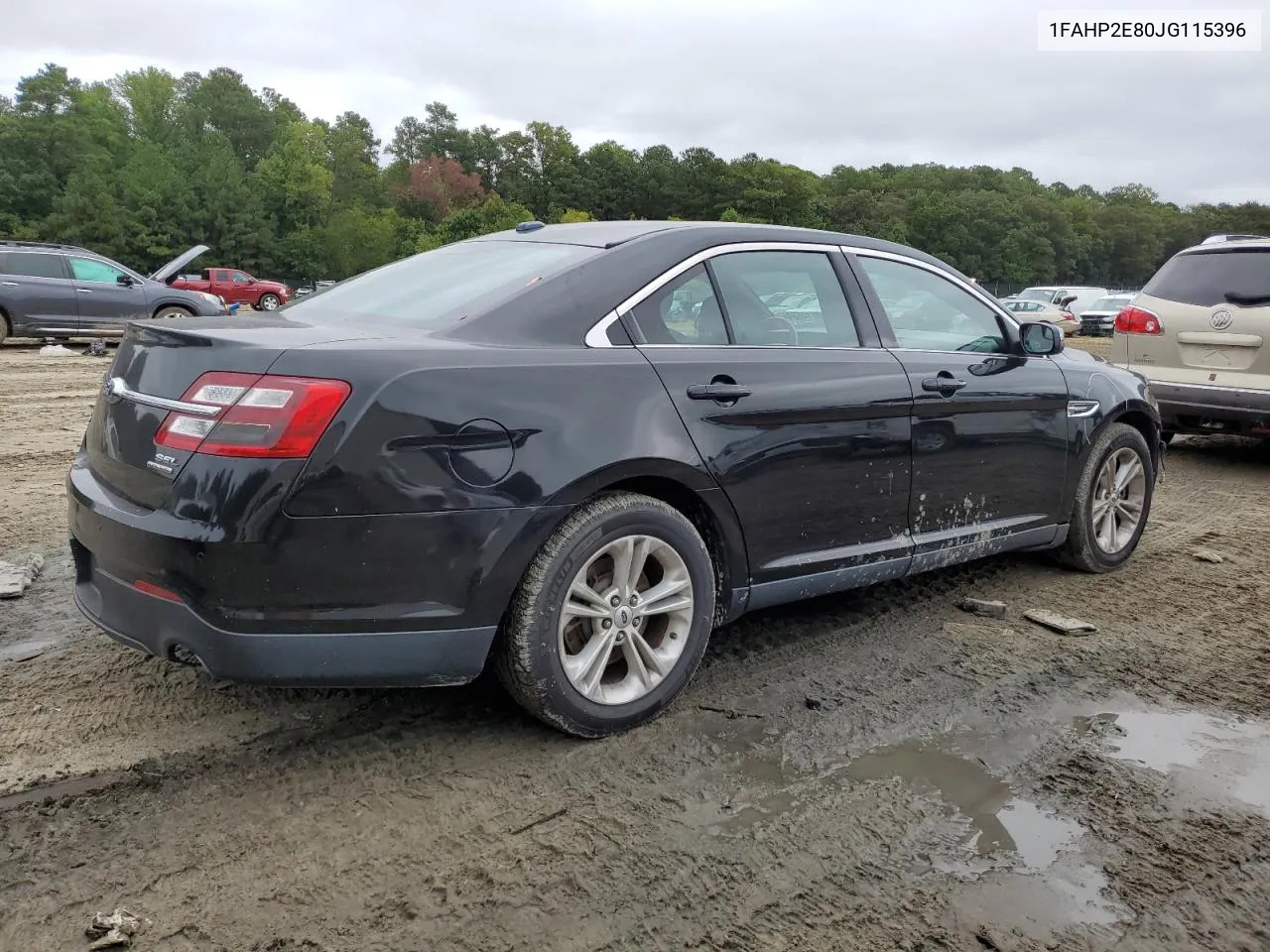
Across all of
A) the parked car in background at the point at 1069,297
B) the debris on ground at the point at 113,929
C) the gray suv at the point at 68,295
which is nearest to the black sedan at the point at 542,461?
the debris on ground at the point at 113,929

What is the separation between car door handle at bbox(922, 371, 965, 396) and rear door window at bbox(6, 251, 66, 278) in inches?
614

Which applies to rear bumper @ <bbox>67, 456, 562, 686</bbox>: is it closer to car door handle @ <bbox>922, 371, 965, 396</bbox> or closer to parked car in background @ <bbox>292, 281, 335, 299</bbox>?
parked car in background @ <bbox>292, 281, 335, 299</bbox>

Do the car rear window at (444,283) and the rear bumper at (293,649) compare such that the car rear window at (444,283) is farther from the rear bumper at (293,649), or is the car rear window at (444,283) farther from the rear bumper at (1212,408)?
the rear bumper at (1212,408)

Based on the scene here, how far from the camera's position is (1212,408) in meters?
7.48

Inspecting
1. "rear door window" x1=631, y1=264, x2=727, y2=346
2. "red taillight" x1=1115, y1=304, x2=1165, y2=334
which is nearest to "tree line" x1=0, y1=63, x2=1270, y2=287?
"red taillight" x1=1115, y1=304, x2=1165, y2=334

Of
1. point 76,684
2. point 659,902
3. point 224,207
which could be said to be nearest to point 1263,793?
point 659,902

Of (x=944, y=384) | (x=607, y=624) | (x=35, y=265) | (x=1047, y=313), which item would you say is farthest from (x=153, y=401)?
(x=1047, y=313)

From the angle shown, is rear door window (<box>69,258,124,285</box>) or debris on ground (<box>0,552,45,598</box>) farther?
rear door window (<box>69,258,124,285</box>)

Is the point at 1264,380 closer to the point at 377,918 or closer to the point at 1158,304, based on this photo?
the point at 1158,304

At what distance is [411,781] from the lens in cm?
290

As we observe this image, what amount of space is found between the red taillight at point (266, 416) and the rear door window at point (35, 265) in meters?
15.4

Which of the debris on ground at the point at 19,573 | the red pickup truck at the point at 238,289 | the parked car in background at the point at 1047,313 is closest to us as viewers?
the debris on ground at the point at 19,573

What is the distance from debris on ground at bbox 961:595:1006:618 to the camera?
445 centimetres

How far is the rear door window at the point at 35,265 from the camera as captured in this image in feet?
50.9
